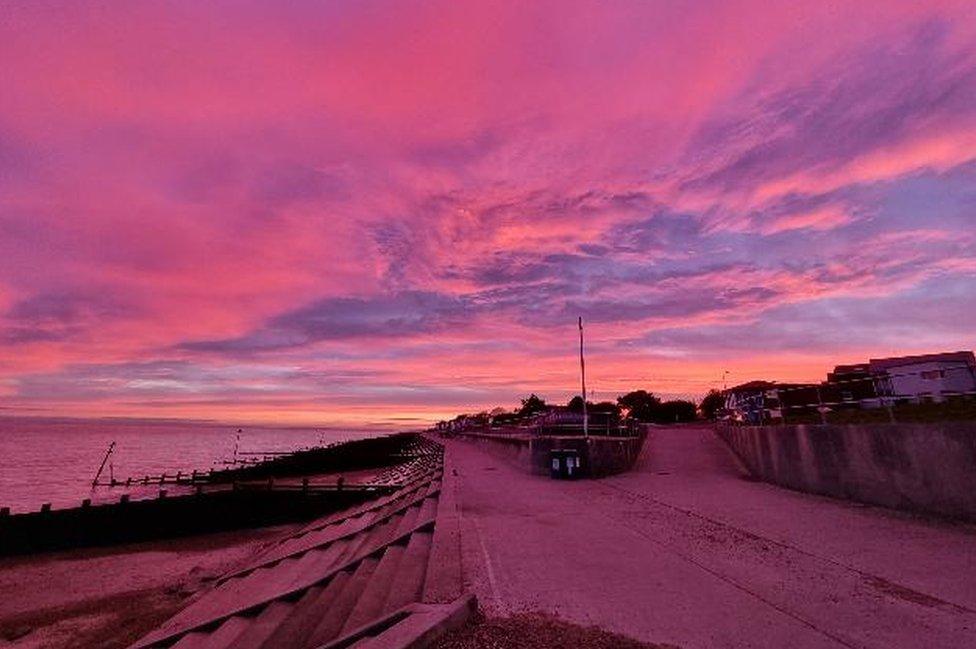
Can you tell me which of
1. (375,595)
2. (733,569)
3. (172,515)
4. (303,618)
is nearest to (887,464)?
(733,569)

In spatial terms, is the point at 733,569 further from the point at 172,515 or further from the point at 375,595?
the point at 172,515

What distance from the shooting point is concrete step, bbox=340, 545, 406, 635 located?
18.8 feet

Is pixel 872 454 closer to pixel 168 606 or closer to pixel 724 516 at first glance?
pixel 724 516

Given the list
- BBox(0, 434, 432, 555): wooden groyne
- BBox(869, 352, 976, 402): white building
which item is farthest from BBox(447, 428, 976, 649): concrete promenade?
BBox(0, 434, 432, 555): wooden groyne

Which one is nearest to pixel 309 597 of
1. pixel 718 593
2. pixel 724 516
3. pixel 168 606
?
pixel 718 593

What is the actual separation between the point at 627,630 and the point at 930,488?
323 inches

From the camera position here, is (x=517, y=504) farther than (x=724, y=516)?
Yes

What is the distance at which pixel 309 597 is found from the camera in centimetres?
783

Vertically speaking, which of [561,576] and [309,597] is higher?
[561,576]

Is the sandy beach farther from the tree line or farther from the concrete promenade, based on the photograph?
the tree line

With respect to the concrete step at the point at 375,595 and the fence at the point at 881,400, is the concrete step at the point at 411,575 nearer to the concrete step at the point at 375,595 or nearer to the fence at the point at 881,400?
the concrete step at the point at 375,595

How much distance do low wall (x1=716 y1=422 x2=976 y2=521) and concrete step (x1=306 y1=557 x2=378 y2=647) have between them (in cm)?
973

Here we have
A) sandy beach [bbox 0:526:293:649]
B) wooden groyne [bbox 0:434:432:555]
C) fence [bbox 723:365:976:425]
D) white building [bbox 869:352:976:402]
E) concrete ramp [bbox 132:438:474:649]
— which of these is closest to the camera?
concrete ramp [bbox 132:438:474:649]

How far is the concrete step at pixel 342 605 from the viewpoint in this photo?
6.15 m
